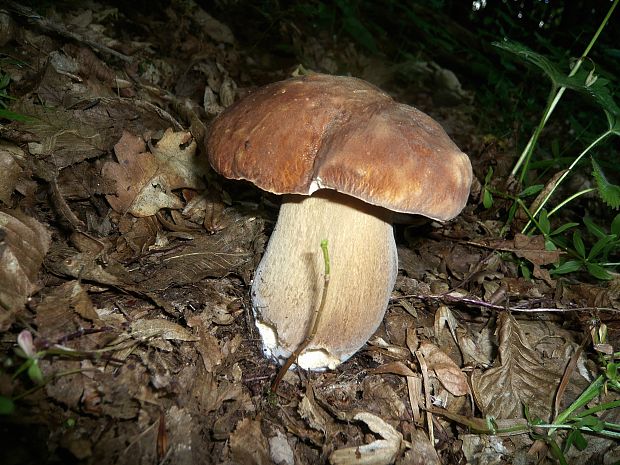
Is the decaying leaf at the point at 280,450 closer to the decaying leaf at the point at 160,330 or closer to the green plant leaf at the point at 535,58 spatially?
the decaying leaf at the point at 160,330

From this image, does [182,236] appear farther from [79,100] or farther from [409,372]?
[409,372]

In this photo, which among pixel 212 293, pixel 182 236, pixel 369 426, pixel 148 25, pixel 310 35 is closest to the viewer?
pixel 369 426

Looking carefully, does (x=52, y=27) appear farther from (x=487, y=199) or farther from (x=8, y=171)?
(x=487, y=199)

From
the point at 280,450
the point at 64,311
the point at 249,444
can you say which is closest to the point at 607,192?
the point at 280,450

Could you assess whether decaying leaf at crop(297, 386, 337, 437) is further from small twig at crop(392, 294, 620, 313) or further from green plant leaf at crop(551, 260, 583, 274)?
green plant leaf at crop(551, 260, 583, 274)

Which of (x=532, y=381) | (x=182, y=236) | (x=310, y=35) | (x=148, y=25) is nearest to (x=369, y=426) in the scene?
(x=532, y=381)

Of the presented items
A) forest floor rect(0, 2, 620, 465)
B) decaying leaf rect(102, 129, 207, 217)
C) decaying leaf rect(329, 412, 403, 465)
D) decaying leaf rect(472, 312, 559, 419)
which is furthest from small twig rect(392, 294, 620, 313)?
decaying leaf rect(102, 129, 207, 217)
